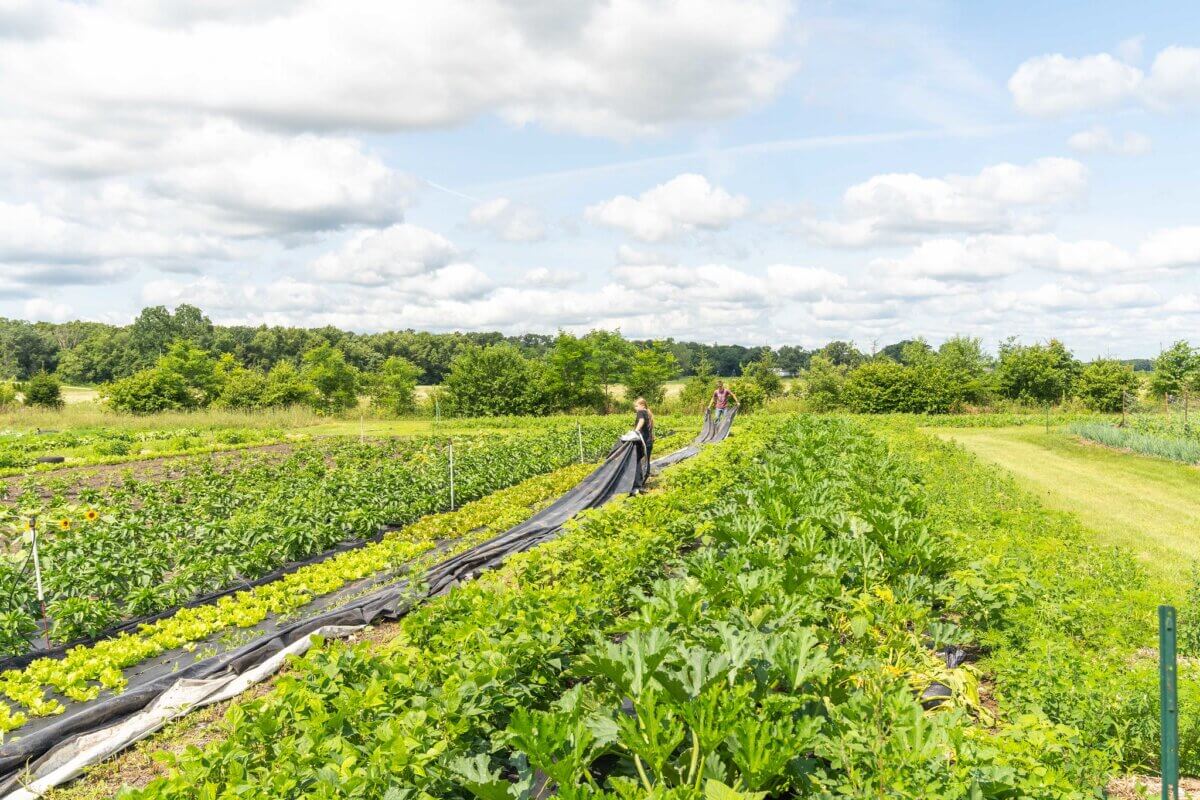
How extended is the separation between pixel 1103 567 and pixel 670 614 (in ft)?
14.2

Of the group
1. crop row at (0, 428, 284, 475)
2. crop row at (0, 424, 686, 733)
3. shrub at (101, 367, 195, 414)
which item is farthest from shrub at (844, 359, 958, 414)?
shrub at (101, 367, 195, 414)

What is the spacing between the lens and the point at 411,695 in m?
3.62

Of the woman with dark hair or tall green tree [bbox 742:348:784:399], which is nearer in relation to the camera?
the woman with dark hair

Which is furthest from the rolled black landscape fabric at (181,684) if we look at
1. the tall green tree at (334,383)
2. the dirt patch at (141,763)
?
the tall green tree at (334,383)

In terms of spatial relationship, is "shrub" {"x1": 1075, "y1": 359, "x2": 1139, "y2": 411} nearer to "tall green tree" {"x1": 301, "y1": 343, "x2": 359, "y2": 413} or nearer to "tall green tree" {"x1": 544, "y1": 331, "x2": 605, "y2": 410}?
"tall green tree" {"x1": 544, "y1": 331, "x2": 605, "y2": 410}

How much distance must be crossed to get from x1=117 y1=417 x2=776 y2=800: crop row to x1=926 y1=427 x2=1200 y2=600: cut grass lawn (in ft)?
14.7

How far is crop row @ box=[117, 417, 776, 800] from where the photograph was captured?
9.38 feet

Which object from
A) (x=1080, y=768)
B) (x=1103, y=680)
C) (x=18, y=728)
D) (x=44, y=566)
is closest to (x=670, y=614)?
(x=1080, y=768)

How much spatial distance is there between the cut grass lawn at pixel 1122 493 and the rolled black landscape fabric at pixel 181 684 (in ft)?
22.1

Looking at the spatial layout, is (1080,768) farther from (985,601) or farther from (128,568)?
(128,568)

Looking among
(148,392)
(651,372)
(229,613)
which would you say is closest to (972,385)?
(651,372)

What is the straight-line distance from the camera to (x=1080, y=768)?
10.7 ft

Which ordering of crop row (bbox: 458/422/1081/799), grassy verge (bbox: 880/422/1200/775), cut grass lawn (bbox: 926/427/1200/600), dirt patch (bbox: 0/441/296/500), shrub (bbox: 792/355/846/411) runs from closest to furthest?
crop row (bbox: 458/422/1081/799) < grassy verge (bbox: 880/422/1200/775) < cut grass lawn (bbox: 926/427/1200/600) < dirt patch (bbox: 0/441/296/500) < shrub (bbox: 792/355/846/411)

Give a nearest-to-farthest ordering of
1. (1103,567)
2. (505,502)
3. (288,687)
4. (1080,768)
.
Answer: (1080,768) < (288,687) < (1103,567) < (505,502)
